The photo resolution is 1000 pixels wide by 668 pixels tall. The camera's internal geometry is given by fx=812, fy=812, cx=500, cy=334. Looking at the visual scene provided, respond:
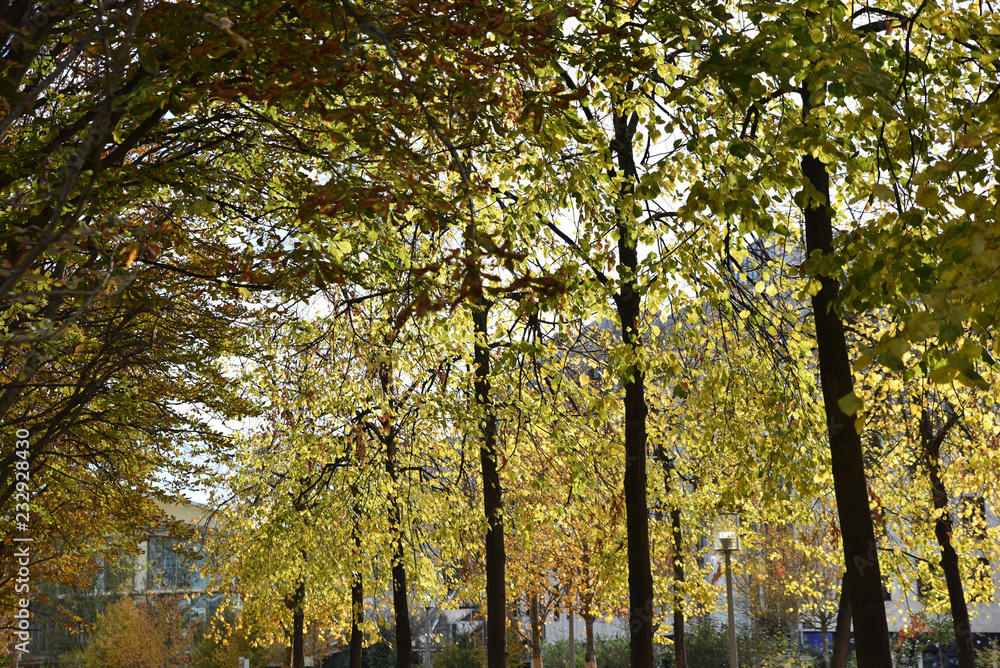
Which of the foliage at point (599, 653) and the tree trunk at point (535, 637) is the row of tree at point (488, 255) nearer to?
the tree trunk at point (535, 637)

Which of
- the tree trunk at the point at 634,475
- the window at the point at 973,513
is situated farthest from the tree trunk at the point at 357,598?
the window at the point at 973,513

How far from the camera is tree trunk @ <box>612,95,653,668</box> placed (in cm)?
825

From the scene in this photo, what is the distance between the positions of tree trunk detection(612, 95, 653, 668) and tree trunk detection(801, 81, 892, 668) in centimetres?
170

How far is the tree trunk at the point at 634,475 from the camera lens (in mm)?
8250

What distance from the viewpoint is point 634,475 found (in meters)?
8.74

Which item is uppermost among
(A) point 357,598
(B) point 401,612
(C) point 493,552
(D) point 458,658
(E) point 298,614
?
(C) point 493,552

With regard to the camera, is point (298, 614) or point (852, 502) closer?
point (852, 502)

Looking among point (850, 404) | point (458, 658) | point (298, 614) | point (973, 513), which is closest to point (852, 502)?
point (850, 404)

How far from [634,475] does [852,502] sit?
2515 millimetres

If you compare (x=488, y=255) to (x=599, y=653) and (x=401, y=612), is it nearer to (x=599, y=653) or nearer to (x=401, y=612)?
(x=401, y=612)

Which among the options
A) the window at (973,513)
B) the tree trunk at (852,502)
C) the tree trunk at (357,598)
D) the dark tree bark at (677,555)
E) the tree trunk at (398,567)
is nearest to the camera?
the tree trunk at (852,502)

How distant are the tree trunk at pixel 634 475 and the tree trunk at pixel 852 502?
5.59 feet

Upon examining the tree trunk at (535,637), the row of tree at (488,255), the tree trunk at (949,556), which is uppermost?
the row of tree at (488,255)

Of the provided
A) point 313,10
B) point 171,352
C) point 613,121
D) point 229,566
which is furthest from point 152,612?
point 313,10
